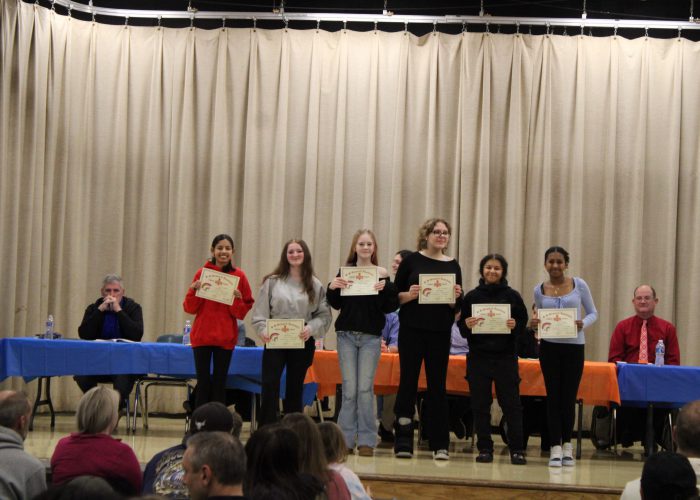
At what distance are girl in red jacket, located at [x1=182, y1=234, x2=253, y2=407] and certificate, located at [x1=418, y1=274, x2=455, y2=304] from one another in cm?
122

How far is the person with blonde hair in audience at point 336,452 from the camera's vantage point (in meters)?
3.50

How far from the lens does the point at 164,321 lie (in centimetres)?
929

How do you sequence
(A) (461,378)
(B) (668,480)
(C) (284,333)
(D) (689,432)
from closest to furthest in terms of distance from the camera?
1. (B) (668,480)
2. (D) (689,432)
3. (C) (284,333)
4. (A) (461,378)

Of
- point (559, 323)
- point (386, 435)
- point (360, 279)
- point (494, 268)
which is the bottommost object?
point (386, 435)

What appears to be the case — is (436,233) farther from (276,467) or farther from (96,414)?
(276,467)

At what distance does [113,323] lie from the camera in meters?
7.56

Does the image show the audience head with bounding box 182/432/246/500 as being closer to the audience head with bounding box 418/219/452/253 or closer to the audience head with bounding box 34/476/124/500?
the audience head with bounding box 34/476/124/500

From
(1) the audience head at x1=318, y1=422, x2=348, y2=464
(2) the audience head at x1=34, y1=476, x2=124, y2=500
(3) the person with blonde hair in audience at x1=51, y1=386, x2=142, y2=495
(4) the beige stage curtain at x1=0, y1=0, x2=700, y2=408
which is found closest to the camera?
(2) the audience head at x1=34, y1=476, x2=124, y2=500

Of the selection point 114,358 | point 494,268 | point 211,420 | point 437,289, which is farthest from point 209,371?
point 211,420

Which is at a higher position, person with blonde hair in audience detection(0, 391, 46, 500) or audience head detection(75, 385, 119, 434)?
audience head detection(75, 385, 119, 434)

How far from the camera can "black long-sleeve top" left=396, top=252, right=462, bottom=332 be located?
6.14m

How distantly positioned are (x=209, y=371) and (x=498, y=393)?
6.47ft

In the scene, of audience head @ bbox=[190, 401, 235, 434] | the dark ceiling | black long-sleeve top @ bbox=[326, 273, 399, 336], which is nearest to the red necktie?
black long-sleeve top @ bbox=[326, 273, 399, 336]

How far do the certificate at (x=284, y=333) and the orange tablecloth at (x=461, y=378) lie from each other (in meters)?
0.84
